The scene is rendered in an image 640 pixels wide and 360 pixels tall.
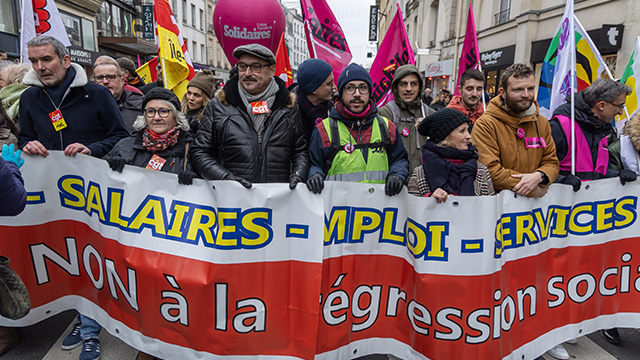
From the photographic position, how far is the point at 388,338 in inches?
109

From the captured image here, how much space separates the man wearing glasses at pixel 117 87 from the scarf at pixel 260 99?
189 centimetres

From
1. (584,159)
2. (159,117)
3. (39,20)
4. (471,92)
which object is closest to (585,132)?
(584,159)

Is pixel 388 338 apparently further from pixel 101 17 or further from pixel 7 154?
pixel 101 17

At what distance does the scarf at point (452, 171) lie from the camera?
2.65 metres

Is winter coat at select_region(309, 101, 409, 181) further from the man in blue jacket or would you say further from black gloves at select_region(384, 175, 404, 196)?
the man in blue jacket

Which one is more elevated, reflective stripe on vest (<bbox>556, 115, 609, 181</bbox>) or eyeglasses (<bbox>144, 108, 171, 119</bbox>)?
eyeglasses (<bbox>144, 108, 171, 119</bbox>)

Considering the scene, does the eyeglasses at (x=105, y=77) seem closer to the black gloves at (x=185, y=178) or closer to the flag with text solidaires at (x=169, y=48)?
the flag with text solidaires at (x=169, y=48)

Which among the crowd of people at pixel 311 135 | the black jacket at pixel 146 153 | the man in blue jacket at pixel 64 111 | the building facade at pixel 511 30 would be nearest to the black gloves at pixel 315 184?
the crowd of people at pixel 311 135

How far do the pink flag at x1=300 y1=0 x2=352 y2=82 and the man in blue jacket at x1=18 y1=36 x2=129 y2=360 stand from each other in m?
2.53

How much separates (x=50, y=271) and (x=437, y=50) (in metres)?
28.3

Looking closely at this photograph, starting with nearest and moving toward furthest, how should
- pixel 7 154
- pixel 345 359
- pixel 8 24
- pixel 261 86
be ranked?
pixel 7 154 → pixel 345 359 → pixel 261 86 → pixel 8 24

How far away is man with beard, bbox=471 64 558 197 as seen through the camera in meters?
2.98

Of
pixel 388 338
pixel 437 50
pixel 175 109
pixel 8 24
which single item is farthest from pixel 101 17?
pixel 388 338

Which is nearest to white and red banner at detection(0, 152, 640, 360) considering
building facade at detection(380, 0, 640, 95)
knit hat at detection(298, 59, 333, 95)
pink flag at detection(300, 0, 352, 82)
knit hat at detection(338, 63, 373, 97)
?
knit hat at detection(338, 63, 373, 97)
